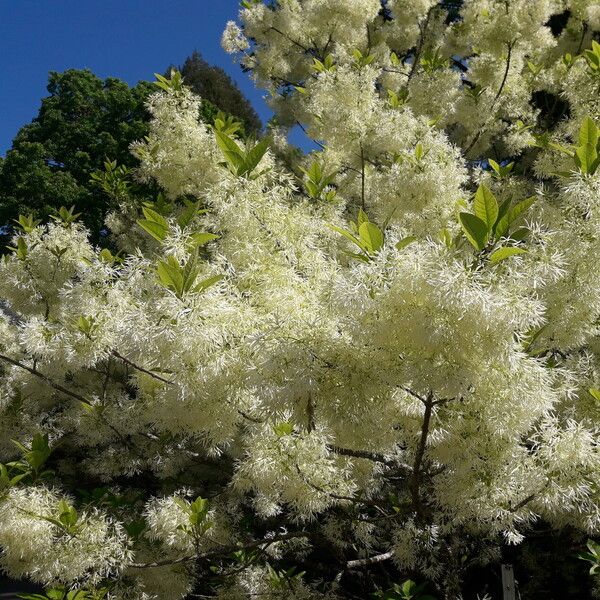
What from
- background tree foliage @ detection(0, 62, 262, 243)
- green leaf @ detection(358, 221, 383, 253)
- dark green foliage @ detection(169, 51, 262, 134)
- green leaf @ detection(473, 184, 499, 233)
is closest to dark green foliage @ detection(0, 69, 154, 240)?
background tree foliage @ detection(0, 62, 262, 243)

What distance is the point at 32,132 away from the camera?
14258mm

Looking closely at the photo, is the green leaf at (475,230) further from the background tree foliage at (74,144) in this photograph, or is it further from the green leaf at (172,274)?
the background tree foliage at (74,144)

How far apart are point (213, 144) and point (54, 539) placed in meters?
2.78

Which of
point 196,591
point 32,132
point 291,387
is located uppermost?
point 32,132

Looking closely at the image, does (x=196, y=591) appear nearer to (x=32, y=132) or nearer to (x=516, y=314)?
(x=516, y=314)

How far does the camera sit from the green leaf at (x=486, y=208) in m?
1.90

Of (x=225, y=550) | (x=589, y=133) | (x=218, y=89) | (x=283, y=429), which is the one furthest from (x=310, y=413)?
(x=218, y=89)

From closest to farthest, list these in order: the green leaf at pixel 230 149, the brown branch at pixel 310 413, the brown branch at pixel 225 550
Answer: the brown branch at pixel 310 413 → the green leaf at pixel 230 149 → the brown branch at pixel 225 550

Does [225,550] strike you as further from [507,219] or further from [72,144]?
[72,144]

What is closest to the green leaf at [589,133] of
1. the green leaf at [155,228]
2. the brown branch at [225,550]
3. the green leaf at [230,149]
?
the green leaf at [230,149]

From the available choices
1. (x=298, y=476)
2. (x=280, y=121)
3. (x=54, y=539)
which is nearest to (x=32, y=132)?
(x=280, y=121)

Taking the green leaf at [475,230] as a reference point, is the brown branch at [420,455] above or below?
below

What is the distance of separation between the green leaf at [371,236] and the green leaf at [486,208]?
33cm

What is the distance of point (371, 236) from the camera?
204 cm
